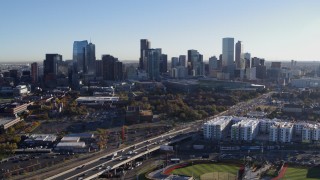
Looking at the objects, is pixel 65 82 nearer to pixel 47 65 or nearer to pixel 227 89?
pixel 47 65

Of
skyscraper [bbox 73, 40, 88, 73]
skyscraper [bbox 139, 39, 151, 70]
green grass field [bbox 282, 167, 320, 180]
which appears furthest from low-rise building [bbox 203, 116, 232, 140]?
skyscraper [bbox 73, 40, 88, 73]

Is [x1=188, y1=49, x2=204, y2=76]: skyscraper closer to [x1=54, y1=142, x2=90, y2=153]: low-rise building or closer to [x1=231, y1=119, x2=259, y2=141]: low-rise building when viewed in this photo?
[x1=231, y1=119, x2=259, y2=141]: low-rise building

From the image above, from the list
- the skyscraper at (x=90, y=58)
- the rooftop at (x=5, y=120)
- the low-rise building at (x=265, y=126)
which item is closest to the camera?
the low-rise building at (x=265, y=126)

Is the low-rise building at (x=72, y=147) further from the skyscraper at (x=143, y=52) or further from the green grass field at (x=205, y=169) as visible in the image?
the skyscraper at (x=143, y=52)

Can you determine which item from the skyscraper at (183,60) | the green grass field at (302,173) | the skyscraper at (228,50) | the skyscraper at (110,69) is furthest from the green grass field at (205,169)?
the skyscraper at (183,60)

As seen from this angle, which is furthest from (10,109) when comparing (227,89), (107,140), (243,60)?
(243,60)

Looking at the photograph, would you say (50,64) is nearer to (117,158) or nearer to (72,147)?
(72,147)

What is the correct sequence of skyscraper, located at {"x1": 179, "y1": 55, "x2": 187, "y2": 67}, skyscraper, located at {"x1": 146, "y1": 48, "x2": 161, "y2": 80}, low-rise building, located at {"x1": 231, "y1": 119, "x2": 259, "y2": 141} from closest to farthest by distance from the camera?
low-rise building, located at {"x1": 231, "y1": 119, "x2": 259, "y2": 141}, skyscraper, located at {"x1": 146, "y1": 48, "x2": 161, "y2": 80}, skyscraper, located at {"x1": 179, "y1": 55, "x2": 187, "y2": 67}
